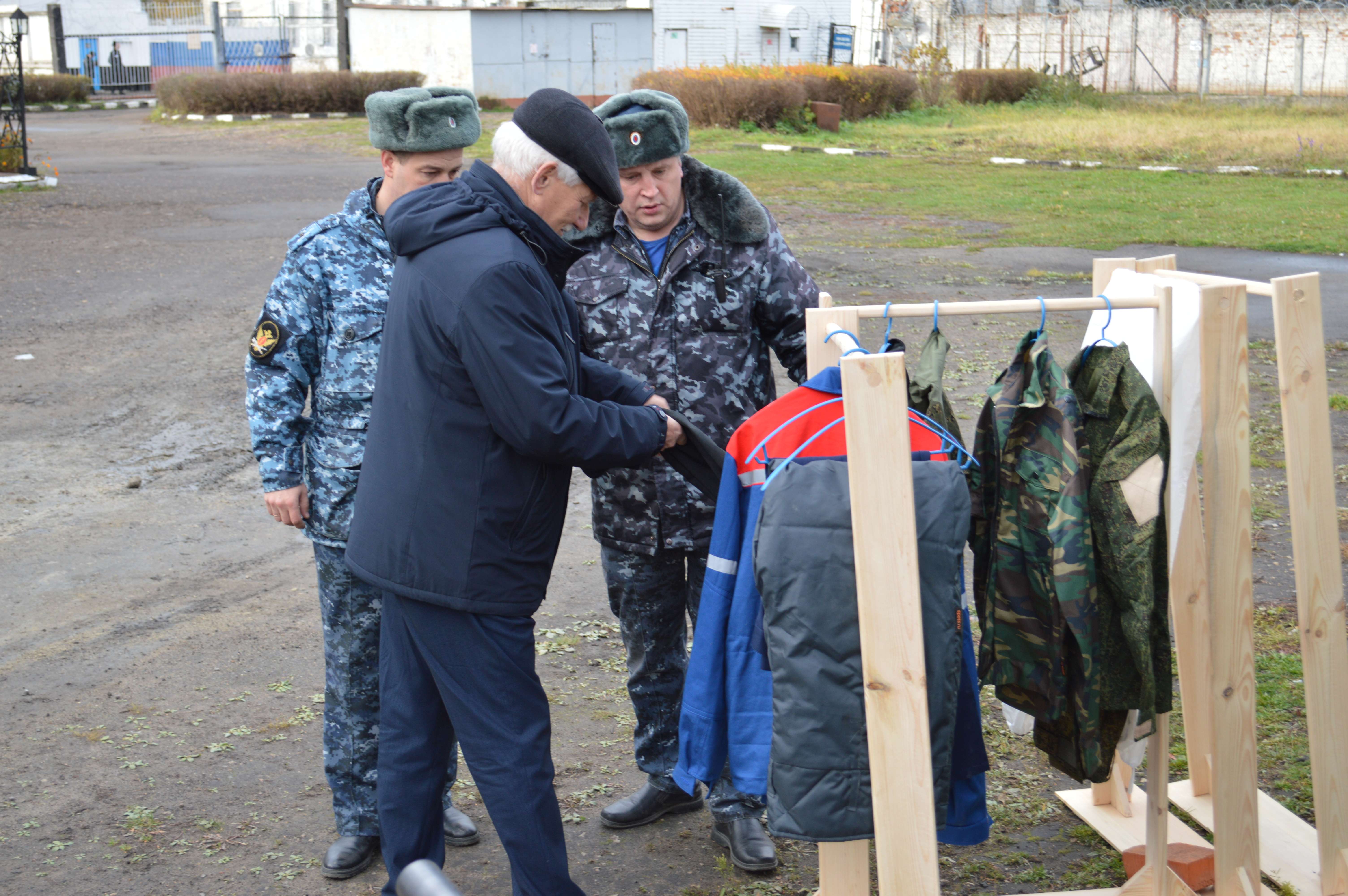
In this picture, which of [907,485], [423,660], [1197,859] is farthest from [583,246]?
[1197,859]

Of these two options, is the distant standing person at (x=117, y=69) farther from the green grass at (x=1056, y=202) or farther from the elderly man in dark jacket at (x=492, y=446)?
the elderly man in dark jacket at (x=492, y=446)

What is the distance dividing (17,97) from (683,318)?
763 inches

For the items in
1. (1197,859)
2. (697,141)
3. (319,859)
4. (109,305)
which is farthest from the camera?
(697,141)

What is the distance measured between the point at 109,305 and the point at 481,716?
360 inches

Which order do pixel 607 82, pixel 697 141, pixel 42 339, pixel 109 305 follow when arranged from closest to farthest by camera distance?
pixel 42 339 < pixel 109 305 < pixel 697 141 < pixel 607 82

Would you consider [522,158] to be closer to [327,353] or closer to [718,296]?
[718,296]

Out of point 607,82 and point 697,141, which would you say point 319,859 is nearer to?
point 697,141

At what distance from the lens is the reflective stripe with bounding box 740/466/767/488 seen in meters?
2.55

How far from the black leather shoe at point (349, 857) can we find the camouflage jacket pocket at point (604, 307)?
1539 millimetres

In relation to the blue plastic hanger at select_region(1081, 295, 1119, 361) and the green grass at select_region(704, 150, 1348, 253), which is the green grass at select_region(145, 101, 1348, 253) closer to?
the green grass at select_region(704, 150, 1348, 253)

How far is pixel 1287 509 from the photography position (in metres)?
5.74

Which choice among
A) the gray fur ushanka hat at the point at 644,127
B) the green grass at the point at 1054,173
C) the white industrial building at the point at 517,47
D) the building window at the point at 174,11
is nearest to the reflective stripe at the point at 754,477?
the gray fur ushanka hat at the point at 644,127

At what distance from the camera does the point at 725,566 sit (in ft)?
8.45

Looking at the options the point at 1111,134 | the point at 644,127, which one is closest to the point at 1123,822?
the point at 644,127
